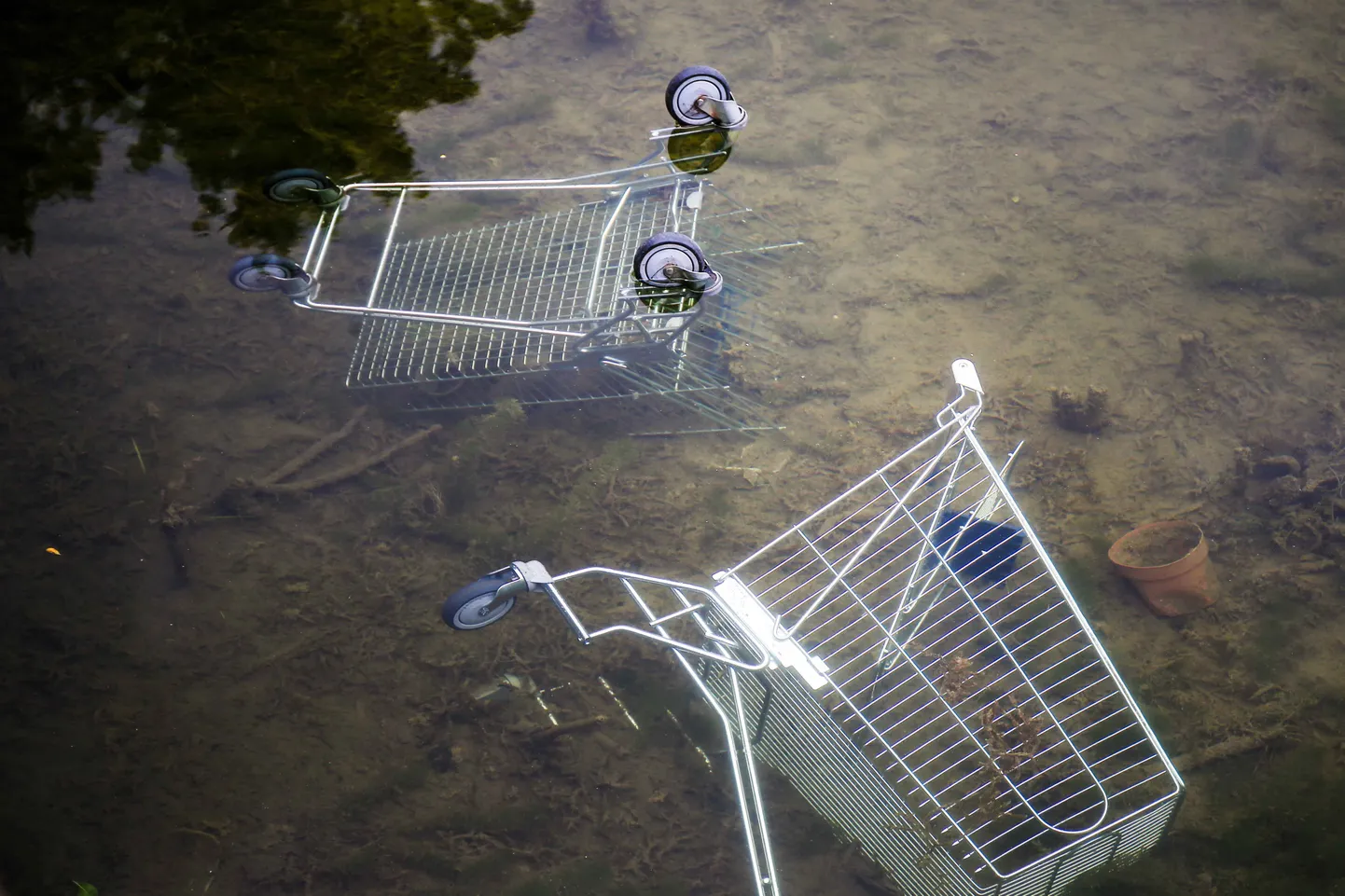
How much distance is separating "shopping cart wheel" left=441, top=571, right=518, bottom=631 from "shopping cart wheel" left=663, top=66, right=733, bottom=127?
2.32 metres

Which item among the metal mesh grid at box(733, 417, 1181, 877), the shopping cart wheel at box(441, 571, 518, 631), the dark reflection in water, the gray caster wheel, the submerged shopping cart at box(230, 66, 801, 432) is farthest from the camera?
the dark reflection in water

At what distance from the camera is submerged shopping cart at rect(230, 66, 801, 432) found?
4.23 meters

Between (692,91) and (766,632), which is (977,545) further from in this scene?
(692,91)

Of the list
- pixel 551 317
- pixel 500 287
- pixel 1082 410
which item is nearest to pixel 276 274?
pixel 500 287

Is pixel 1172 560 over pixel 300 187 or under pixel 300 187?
under

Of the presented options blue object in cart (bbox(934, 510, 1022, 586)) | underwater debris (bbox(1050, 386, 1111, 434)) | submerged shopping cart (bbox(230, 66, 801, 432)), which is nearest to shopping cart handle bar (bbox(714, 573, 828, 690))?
blue object in cart (bbox(934, 510, 1022, 586))

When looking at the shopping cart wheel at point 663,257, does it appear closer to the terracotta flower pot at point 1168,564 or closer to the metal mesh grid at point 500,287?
the metal mesh grid at point 500,287

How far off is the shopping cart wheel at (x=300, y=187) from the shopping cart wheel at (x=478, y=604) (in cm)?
208

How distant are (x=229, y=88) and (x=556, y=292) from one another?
227 centimetres

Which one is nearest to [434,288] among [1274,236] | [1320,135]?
[1274,236]

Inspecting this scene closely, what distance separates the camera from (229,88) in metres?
5.27

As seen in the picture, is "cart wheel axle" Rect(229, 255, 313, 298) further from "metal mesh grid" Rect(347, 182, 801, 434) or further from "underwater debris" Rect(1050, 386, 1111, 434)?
"underwater debris" Rect(1050, 386, 1111, 434)

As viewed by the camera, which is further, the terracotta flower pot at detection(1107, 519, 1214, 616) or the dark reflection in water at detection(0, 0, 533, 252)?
the dark reflection in water at detection(0, 0, 533, 252)

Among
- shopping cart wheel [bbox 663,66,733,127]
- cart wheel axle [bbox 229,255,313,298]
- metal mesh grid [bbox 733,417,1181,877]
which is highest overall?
shopping cart wheel [bbox 663,66,733,127]
